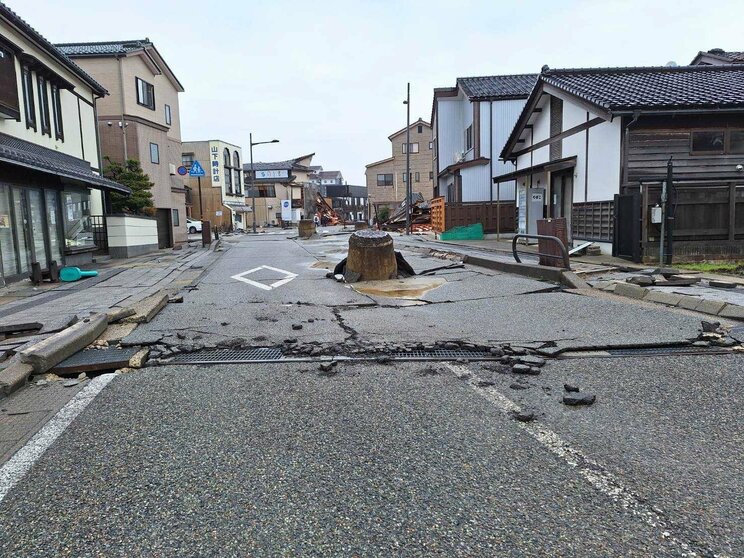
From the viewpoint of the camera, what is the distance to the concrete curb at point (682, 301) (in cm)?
686

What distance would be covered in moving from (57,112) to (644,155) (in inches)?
698

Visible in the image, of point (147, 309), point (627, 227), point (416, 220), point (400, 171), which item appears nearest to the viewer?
point (147, 309)

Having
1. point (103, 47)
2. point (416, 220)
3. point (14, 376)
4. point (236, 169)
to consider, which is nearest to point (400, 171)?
point (236, 169)

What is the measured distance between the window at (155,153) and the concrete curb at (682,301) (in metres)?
25.2

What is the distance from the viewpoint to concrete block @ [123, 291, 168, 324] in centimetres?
721

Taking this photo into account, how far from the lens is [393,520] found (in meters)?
2.64

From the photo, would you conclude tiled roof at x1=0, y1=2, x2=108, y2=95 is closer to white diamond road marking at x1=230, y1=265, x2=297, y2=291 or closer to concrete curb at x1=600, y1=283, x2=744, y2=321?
white diamond road marking at x1=230, y1=265, x2=297, y2=291

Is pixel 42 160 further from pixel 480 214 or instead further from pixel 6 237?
pixel 480 214

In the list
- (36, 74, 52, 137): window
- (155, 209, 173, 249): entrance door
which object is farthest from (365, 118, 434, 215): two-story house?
(36, 74, 52, 137): window

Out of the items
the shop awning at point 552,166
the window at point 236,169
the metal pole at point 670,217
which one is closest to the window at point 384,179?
the window at point 236,169

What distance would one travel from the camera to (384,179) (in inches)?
2601

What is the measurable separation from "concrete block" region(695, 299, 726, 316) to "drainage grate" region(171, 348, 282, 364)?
5552 mm

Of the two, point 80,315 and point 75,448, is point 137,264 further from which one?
point 75,448

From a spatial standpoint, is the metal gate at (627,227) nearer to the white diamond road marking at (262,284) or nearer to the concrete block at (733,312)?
the concrete block at (733,312)
